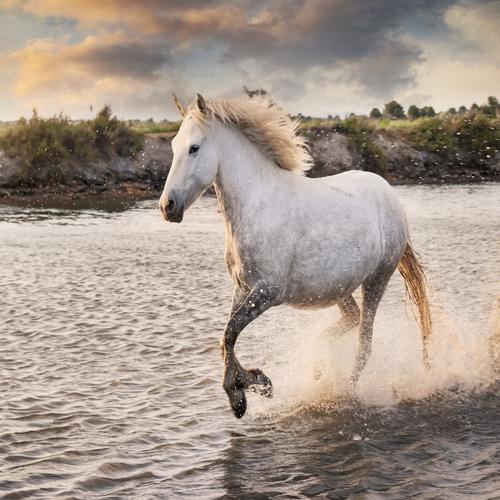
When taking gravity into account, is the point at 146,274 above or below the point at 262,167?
below

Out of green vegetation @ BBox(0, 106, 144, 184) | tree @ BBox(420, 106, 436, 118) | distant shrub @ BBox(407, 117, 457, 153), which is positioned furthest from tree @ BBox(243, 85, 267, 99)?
tree @ BBox(420, 106, 436, 118)

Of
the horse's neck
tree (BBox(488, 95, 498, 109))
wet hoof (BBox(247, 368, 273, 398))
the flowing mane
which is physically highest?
tree (BBox(488, 95, 498, 109))

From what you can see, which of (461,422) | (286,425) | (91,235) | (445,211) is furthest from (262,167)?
(445,211)

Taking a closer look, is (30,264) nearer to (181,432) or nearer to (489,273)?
(489,273)

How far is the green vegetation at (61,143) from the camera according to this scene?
34594mm

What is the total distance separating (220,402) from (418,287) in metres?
2.36

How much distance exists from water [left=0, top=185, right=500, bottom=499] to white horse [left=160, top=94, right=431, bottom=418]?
67cm

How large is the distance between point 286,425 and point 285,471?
100 centimetres

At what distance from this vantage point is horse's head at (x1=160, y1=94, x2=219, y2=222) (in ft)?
17.0

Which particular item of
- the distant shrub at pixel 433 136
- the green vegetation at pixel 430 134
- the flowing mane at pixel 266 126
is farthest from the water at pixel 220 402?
the distant shrub at pixel 433 136

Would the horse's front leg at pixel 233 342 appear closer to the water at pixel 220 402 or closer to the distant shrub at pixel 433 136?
the water at pixel 220 402

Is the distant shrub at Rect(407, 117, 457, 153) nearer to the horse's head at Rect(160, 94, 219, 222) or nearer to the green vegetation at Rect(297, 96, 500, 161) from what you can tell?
the green vegetation at Rect(297, 96, 500, 161)

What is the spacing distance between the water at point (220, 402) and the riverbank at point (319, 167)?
20979 millimetres

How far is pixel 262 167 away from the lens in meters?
5.88
